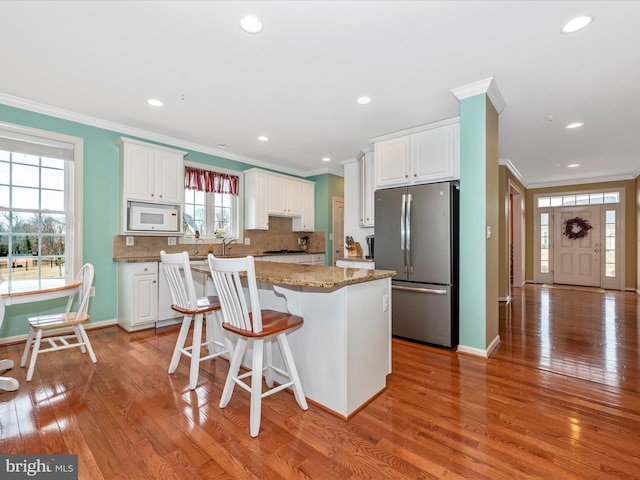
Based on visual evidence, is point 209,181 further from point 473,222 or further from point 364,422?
point 364,422

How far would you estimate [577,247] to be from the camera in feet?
24.2

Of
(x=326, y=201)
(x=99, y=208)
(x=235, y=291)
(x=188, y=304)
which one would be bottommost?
(x=188, y=304)

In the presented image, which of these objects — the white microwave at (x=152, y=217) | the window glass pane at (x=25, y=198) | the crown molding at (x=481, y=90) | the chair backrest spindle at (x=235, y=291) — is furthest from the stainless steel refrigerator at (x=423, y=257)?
the window glass pane at (x=25, y=198)

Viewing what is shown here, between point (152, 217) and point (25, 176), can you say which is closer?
point (25, 176)

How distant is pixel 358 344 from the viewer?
204 cm

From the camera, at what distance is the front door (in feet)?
23.5

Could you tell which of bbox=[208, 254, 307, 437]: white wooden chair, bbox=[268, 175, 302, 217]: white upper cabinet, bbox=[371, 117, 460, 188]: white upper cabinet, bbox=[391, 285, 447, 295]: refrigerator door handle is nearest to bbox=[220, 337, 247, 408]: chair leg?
bbox=[208, 254, 307, 437]: white wooden chair

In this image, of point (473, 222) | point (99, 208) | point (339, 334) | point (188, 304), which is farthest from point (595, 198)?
point (99, 208)

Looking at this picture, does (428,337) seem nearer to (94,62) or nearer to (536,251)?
(94,62)

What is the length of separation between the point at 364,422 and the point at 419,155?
2885 millimetres

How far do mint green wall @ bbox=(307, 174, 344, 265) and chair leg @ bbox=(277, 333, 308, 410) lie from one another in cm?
445

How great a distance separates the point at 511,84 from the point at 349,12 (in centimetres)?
183

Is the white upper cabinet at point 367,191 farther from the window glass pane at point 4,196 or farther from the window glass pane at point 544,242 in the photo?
the window glass pane at point 544,242

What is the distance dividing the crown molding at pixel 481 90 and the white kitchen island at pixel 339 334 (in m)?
1.99
